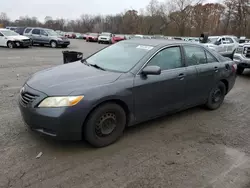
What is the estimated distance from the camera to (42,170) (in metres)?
2.73

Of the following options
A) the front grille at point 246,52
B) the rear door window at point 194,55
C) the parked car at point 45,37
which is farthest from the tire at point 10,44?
the rear door window at point 194,55

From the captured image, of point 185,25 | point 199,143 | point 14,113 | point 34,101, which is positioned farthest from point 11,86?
point 185,25

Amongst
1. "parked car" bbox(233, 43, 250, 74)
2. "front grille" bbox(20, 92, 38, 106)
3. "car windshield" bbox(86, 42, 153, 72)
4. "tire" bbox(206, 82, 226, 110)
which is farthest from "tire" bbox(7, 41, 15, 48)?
"tire" bbox(206, 82, 226, 110)

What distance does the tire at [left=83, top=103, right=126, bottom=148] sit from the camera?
10.1 ft

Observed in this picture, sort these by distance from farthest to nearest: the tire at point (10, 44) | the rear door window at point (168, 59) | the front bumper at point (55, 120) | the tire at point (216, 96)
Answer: the tire at point (10, 44), the tire at point (216, 96), the rear door window at point (168, 59), the front bumper at point (55, 120)

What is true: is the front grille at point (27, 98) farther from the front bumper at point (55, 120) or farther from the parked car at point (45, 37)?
the parked car at point (45, 37)

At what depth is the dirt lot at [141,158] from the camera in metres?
2.61

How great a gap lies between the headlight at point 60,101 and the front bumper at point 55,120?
0.17 feet

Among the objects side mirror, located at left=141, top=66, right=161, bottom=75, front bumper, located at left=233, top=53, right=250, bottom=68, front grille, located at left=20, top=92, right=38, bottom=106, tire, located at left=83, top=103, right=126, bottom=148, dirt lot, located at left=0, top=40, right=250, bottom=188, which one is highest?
side mirror, located at left=141, top=66, right=161, bottom=75

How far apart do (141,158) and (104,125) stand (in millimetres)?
704

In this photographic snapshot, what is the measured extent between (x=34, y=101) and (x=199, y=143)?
2561 mm

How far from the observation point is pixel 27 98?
309 cm

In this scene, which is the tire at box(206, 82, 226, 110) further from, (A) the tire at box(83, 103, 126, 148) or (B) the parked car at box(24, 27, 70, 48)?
(B) the parked car at box(24, 27, 70, 48)

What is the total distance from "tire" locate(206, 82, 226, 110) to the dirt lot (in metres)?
0.65
